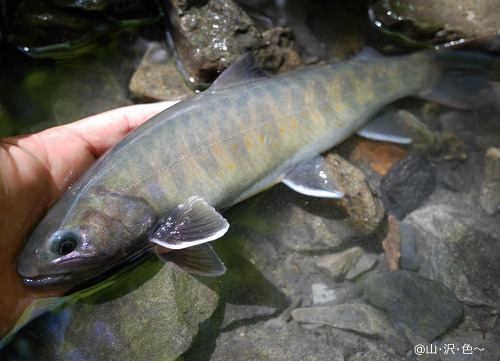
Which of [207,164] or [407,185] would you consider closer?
[207,164]

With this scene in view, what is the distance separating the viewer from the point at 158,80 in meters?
4.62

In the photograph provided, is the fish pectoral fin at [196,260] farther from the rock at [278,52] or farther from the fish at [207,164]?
the rock at [278,52]

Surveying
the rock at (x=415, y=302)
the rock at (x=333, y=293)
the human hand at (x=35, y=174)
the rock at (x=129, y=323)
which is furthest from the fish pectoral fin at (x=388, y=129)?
the rock at (x=129, y=323)

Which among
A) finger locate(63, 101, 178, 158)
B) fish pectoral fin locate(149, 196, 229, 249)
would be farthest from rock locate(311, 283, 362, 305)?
finger locate(63, 101, 178, 158)

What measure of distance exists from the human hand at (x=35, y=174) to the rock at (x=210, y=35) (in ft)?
3.24

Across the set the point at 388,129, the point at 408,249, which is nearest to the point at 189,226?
the point at 408,249

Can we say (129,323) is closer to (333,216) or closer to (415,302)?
(333,216)

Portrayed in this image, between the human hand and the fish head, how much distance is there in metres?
0.11

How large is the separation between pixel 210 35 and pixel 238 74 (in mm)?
903

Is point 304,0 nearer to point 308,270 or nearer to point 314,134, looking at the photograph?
point 314,134

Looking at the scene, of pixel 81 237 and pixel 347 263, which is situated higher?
pixel 81 237

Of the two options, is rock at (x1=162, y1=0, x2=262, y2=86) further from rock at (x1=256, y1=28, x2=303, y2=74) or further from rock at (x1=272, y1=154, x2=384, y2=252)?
rock at (x1=272, y1=154, x2=384, y2=252)

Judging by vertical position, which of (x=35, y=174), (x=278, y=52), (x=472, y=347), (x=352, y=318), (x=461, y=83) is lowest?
(x=472, y=347)

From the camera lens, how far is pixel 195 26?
4586mm
